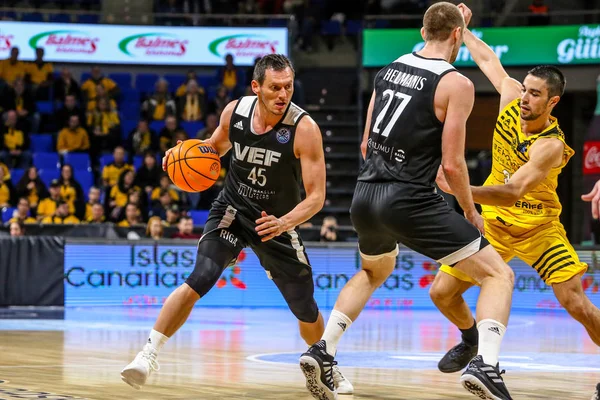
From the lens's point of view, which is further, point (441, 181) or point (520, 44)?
point (520, 44)

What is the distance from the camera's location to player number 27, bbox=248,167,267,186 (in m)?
6.71

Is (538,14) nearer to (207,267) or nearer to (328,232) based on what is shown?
(328,232)

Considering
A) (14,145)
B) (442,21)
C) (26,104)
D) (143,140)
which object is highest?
(26,104)

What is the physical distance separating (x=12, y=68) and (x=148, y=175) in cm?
442

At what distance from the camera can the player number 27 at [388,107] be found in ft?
19.9

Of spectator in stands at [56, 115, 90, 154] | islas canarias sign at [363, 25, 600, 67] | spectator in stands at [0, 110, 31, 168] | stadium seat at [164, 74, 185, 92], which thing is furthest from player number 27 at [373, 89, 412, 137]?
stadium seat at [164, 74, 185, 92]

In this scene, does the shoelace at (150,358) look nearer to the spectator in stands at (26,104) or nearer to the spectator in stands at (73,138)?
the spectator in stands at (73,138)

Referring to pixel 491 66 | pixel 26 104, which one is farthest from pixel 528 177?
pixel 26 104

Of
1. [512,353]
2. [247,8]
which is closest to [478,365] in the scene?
[512,353]

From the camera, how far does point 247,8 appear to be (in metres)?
22.5

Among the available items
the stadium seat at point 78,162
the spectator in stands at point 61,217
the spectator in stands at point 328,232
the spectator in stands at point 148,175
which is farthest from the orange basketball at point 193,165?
the stadium seat at point 78,162

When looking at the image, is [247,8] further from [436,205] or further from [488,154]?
[436,205]

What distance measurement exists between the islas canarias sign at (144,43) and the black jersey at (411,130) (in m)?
15.5

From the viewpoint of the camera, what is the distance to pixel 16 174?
63.3ft
